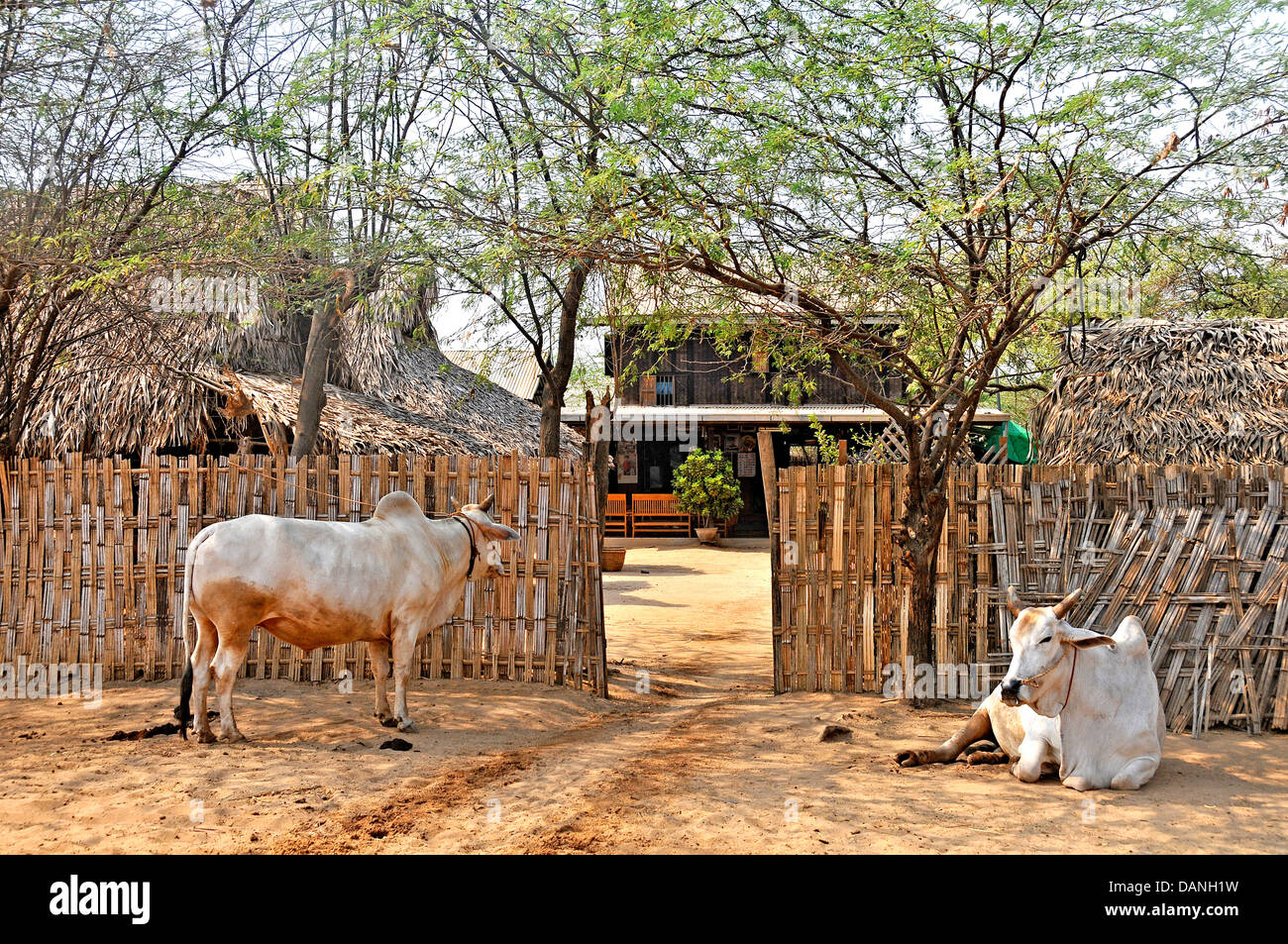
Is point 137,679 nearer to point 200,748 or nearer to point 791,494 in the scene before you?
point 200,748

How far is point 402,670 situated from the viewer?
6.06 metres

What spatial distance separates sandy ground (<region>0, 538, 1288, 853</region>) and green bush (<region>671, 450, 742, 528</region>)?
14151mm

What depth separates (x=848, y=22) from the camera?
6641 millimetres

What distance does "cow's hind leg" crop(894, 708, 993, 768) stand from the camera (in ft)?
17.3

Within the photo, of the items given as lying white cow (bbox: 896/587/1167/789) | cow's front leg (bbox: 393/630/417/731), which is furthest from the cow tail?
lying white cow (bbox: 896/587/1167/789)

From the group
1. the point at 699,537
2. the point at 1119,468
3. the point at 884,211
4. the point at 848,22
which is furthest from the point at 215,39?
the point at 699,537

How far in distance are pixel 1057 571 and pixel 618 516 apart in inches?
677

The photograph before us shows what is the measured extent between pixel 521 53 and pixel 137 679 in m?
5.73

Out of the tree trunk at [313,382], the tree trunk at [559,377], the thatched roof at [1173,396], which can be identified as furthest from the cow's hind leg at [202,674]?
the thatched roof at [1173,396]

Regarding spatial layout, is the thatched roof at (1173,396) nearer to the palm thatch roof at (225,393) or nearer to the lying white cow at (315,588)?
the lying white cow at (315,588)

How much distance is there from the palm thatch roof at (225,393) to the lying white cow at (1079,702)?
21.8ft

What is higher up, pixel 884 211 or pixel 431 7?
pixel 431 7

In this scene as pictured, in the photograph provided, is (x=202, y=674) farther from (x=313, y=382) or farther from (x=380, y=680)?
(x=313, y=382)

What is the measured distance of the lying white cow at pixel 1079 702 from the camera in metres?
4.62
